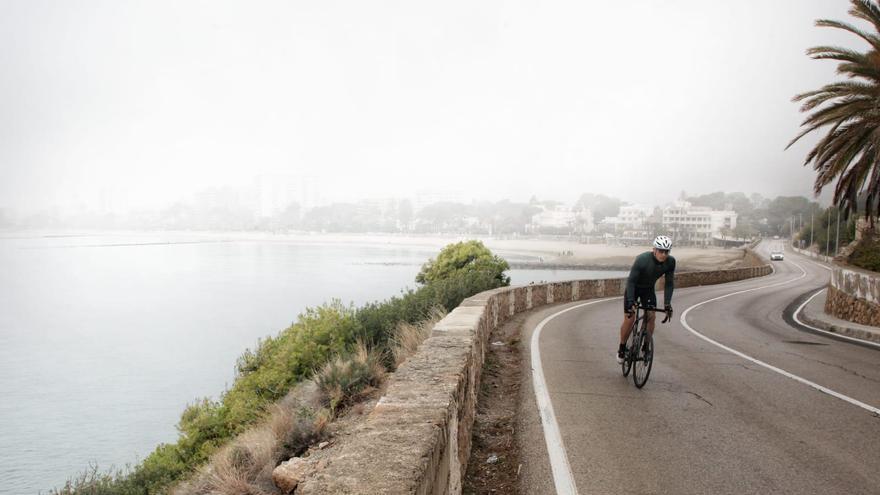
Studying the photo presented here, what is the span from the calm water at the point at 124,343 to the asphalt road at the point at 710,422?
635 inches

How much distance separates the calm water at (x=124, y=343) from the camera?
3269 cm

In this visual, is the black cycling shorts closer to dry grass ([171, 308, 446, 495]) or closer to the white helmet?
the white helmet

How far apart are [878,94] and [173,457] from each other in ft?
72.4

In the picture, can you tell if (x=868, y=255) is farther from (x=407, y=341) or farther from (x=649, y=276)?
(x=407, y=341)

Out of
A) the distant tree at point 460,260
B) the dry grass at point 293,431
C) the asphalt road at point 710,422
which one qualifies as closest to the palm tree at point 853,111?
the asphalt road at point 710,422

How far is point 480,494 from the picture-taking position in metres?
4.64

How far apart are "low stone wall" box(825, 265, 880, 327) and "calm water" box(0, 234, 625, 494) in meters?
21.6

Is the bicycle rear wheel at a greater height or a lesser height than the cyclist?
lesser

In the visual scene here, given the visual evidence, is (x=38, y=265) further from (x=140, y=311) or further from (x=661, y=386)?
(x=661, y=386)

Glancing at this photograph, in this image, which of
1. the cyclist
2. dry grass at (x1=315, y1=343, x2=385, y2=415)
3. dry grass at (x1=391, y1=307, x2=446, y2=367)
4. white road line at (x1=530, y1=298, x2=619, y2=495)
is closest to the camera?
white road line at (x1=530, y1=298, x2=619, y2=495)

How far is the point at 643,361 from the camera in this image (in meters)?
8.04

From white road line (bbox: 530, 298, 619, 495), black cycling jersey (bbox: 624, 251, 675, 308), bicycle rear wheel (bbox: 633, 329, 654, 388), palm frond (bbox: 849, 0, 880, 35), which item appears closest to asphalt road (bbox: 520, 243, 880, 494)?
white road line (bbox: 530, 298, 619, 495)

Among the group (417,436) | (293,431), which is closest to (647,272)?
(293,431)

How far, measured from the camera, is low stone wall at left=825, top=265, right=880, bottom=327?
661 inches
